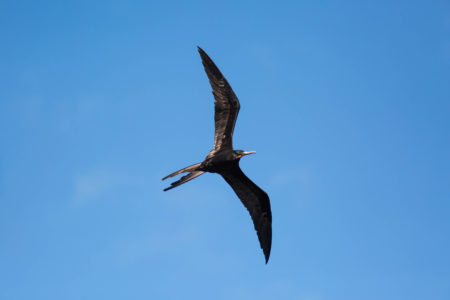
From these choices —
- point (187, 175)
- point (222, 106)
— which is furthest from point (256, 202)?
point (222, 106)

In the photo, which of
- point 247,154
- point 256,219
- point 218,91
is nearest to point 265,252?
point 256,219

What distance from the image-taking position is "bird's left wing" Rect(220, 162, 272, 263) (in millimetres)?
16859

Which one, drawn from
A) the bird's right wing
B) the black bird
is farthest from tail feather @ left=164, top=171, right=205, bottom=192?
the bird's right wing

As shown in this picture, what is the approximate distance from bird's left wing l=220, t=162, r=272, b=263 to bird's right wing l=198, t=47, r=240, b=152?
1.16m

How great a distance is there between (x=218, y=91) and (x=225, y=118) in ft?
2.98

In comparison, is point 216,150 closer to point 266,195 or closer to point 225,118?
point 225,118

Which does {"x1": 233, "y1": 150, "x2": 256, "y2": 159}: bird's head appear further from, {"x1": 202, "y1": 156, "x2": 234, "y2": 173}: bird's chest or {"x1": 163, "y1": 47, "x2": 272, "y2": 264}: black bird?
{"x1": 202, "y1": 156, "x2": 234, "y2": 173}: bird's chest

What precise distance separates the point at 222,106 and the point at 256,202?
3.72m

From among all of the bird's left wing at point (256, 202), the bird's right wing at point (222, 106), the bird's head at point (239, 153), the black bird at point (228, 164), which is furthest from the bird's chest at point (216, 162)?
the bird's left wing at point (256, 202)

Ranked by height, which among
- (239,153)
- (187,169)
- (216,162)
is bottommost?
(187,169)

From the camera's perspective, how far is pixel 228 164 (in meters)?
16.4

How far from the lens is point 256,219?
56.4 ft

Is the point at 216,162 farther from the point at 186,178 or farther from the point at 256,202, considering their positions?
the point at 256,202

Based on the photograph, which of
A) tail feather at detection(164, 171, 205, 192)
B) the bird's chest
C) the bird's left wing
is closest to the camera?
tail feather at detection(164, 171, 205, 192)
